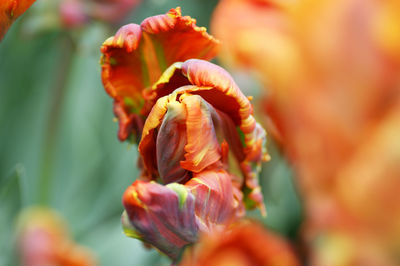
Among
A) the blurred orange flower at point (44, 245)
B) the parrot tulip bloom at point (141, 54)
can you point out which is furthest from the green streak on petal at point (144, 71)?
the blurred orange flower at point (44, 245)

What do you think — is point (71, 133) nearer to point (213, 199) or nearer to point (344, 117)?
point (213, 199)

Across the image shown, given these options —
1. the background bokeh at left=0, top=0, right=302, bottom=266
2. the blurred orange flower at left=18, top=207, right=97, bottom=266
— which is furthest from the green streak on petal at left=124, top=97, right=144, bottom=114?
the background bokeh at left=0, top=0, right=302, bottom=266

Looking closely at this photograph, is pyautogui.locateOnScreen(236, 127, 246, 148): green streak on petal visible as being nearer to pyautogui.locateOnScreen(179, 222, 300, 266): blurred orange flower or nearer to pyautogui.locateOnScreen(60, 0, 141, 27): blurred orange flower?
pyautogui.locateOnScreen(179, 222, 300, 266): blurred orange flower

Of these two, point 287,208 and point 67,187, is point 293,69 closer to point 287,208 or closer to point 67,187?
point 287,208

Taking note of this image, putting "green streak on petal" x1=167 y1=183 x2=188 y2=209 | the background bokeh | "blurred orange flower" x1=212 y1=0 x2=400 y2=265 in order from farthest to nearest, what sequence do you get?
the background bokeh → "green streak on petal" x1=167 y1=183 x2=188 y2=209 → "blurred orange flower" x1=212 y1=0 x2=400 y2=265

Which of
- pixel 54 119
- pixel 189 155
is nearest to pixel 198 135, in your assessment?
pixel 189 155
